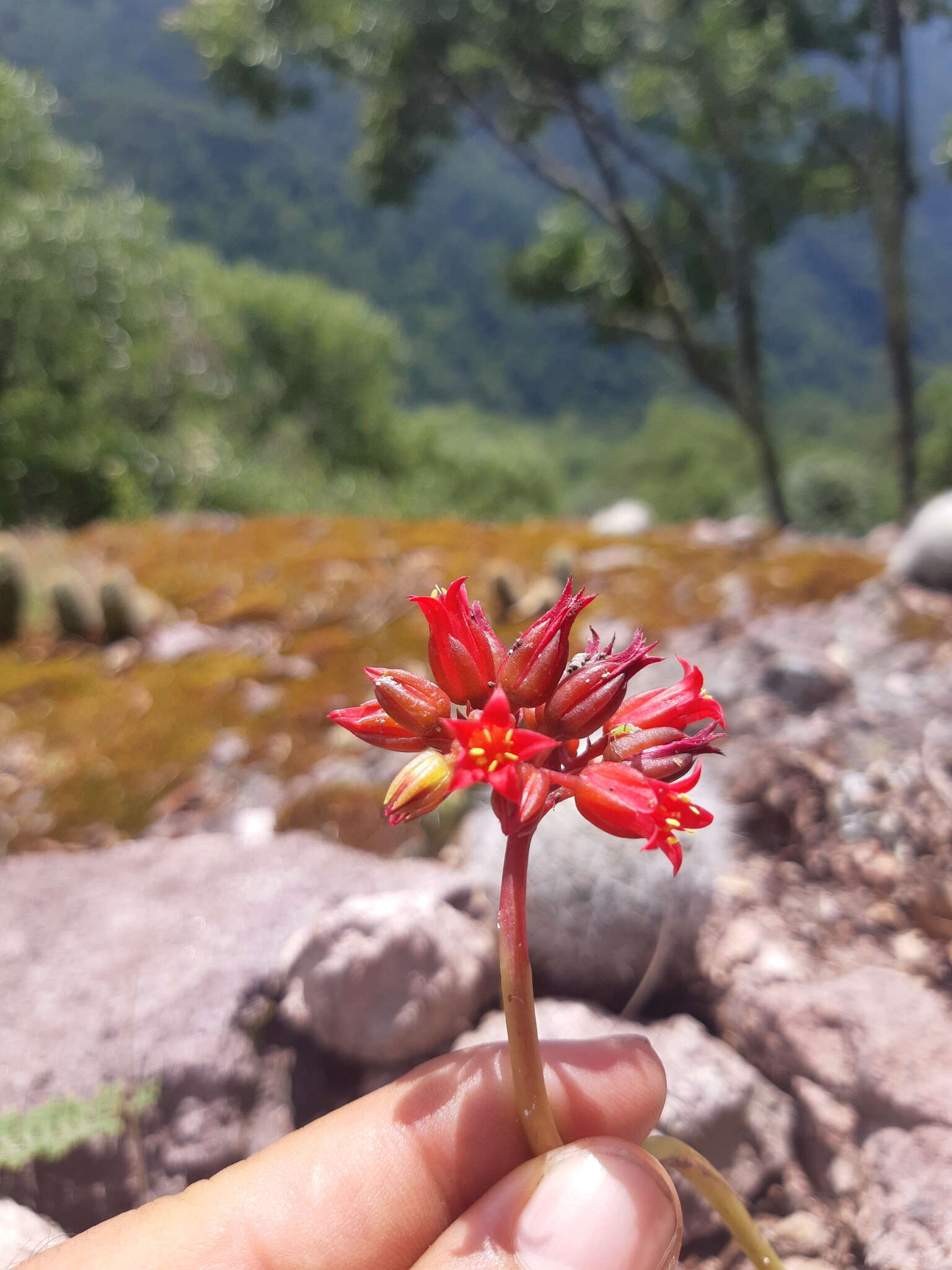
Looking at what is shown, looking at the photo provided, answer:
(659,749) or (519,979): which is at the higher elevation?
(659,749)

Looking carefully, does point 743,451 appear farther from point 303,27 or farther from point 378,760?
point 378,760

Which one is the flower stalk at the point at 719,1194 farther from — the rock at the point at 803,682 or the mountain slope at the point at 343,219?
the mountain slope at the point at 343,219

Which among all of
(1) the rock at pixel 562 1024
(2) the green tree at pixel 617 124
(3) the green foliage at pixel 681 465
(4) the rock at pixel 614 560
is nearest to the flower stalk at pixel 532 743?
(1) the rock at pixel 562 1024

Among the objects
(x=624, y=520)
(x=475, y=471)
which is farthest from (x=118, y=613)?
(x=475, y=471)

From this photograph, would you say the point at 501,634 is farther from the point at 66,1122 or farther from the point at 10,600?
the point at 10,600

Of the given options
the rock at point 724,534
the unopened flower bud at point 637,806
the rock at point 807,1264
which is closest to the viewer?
the unopened flower bud at point 637,806

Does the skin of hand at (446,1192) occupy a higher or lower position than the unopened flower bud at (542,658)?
lower

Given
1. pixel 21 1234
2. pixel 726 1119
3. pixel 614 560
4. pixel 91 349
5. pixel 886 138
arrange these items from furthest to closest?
1. pixel 91 349
2. pixel 886 138
3. pixel 614 560
4. pixel 726 1119
5. pixel 21 1234
